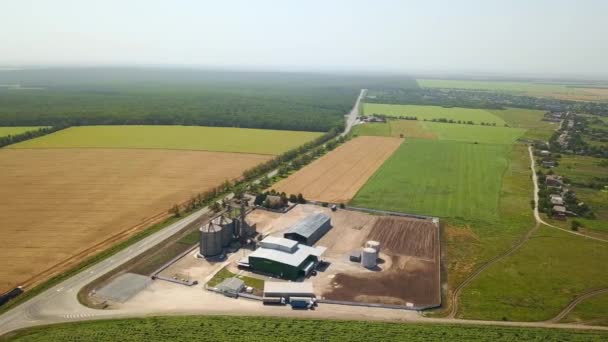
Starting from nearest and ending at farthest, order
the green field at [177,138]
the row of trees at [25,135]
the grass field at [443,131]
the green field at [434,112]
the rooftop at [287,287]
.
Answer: the rooftop at [287,287], the row of trees at [25,135], the green field at [177,138], the grass field at [443,131], the green field at [434,112]

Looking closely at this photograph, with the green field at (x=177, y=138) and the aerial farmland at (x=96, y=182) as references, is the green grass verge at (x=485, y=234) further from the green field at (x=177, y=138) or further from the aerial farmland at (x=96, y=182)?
the green field at (x=177, y=138)

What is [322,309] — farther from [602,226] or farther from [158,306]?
[602,226]

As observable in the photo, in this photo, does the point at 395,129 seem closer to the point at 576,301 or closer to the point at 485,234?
the point at 485,234

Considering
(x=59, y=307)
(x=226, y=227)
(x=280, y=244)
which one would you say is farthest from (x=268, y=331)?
(x=59, y=307)

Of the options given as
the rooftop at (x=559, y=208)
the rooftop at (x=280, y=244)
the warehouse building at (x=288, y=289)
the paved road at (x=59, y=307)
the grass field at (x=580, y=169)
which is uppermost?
the grass field at (x=580, y=169)

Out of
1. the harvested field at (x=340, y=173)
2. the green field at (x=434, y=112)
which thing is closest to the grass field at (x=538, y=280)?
the harvested field at (x=340, y=173)

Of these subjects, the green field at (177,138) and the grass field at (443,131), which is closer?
the green field at (177,138)

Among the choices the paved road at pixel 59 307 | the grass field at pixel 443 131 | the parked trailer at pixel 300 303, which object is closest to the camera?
the paved road at pixel 59 307
